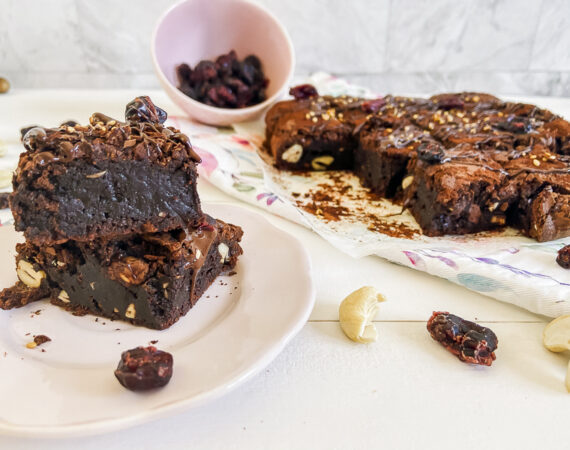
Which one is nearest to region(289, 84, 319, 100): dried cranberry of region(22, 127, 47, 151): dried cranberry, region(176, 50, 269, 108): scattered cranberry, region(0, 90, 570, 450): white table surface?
region(176, 50, 269, 108): scattered cranberry

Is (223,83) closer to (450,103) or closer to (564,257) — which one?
(450,103)

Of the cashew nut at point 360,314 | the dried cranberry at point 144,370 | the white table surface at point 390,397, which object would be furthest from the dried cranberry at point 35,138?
the cashew nut at point 360,314

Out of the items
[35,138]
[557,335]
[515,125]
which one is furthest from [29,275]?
[515,125]

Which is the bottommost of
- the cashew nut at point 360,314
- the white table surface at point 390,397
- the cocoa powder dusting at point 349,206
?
the cocoa powder dusting at point 349,206

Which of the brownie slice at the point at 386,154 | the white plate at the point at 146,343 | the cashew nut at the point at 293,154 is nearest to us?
the white plate at the point at 146,343

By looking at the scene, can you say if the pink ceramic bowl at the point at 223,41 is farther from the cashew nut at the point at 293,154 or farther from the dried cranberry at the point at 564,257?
the dried cranberry at the point at 564,257

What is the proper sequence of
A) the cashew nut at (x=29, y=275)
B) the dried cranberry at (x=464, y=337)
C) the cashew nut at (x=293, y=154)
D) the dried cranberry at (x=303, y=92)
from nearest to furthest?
1. the dried cranberry at (x=464, y=337)
2. the cashew nut at (x=29, y=275)
3. the cashew nut at (x=293, y=154)
4. the dried cranberry at (x=303, y=92)

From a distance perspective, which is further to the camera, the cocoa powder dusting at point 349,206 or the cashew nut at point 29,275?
the cocoa powder dusting at point 349,206

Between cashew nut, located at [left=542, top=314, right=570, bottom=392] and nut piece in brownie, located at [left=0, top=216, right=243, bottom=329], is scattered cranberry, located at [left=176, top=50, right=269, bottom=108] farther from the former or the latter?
cashew nut, located at [left=542, top=314, right=570, bottom=392]
